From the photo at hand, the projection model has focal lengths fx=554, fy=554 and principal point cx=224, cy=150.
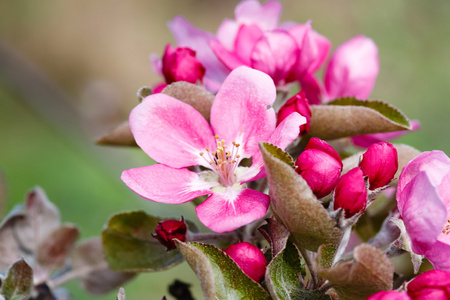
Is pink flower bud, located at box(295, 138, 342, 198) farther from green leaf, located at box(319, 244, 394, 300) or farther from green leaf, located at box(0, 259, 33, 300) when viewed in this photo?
green leaf, located at box(0, 259, 33, 300)

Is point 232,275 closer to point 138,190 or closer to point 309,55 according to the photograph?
point 138,190

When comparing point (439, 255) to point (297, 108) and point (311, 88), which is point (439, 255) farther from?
point (311, 88)

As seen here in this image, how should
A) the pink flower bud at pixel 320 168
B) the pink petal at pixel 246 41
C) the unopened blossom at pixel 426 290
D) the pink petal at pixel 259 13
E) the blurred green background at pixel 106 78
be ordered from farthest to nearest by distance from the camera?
the blurred green background at pixel 106 78 → the pink petal at pixel 259 13 → the pink petal at pixel 246 41 → the pink flower bud at pixel 320 168 → the unopened blossom at pixel 426 290

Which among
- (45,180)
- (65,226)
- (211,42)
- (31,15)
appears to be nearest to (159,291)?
(45,180)

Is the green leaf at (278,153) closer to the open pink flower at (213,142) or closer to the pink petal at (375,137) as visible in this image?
the open pink flower at (213,142)

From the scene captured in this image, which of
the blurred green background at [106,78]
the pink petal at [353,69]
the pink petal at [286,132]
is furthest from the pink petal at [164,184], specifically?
the blurred green background at [106,78]

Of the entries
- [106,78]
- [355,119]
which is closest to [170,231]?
[355,119]

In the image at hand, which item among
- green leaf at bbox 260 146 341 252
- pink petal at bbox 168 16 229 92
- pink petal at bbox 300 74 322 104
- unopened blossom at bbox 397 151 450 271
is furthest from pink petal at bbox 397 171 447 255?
pink petal at bbox 168 16 229 92
